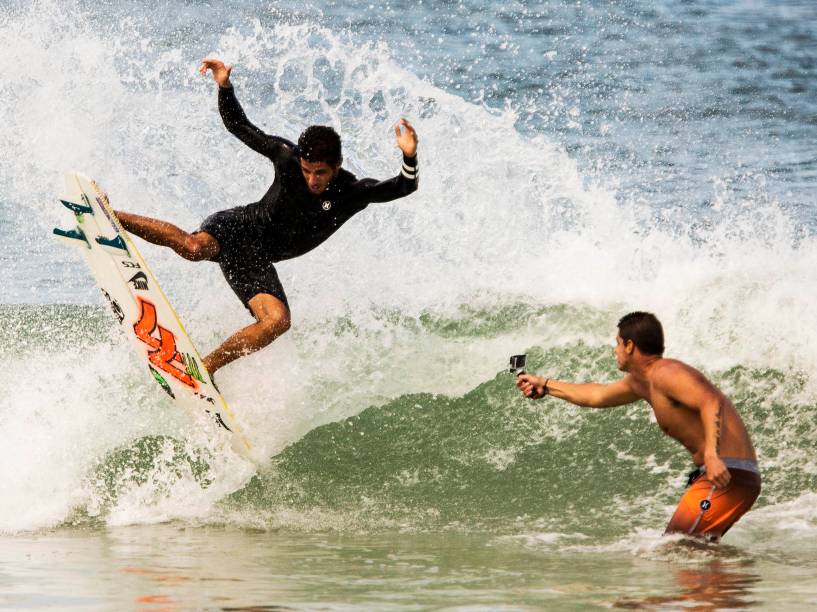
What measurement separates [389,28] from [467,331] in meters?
22.9

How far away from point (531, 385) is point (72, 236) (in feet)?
10.5

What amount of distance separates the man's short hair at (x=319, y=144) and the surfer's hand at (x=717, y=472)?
2.87 meters

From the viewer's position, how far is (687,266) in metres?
10.2

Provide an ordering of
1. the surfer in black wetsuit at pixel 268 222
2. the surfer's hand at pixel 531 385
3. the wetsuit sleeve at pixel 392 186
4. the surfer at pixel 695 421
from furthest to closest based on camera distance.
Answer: the surfer in black wetsuit at pixel 268 222 < the wetsuit sleeve at pixel 392 186 < the surfer's hand at pixel 531 385 < the surfer at pixel 695 421

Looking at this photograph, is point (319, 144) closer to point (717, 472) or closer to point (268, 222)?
point (268, 222)

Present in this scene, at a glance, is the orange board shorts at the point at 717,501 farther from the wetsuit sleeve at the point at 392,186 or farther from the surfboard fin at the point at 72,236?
the surfboard fin at the point at 72,236

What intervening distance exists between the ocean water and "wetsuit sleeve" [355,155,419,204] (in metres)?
1.76

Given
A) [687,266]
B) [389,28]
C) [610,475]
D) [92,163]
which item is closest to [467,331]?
[687,266]

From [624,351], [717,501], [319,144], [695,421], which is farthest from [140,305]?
[717,501]

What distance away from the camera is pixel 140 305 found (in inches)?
307

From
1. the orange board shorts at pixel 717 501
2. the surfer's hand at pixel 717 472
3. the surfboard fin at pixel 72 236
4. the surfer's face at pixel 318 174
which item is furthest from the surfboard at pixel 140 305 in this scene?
the surfer's hand at pixel 717 472

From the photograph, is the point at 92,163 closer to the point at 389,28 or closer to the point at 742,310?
the point at 742,310

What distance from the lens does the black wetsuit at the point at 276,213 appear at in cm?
756

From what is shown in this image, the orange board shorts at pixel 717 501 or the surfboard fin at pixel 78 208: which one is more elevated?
the surfboard fin at pixel 78 208
